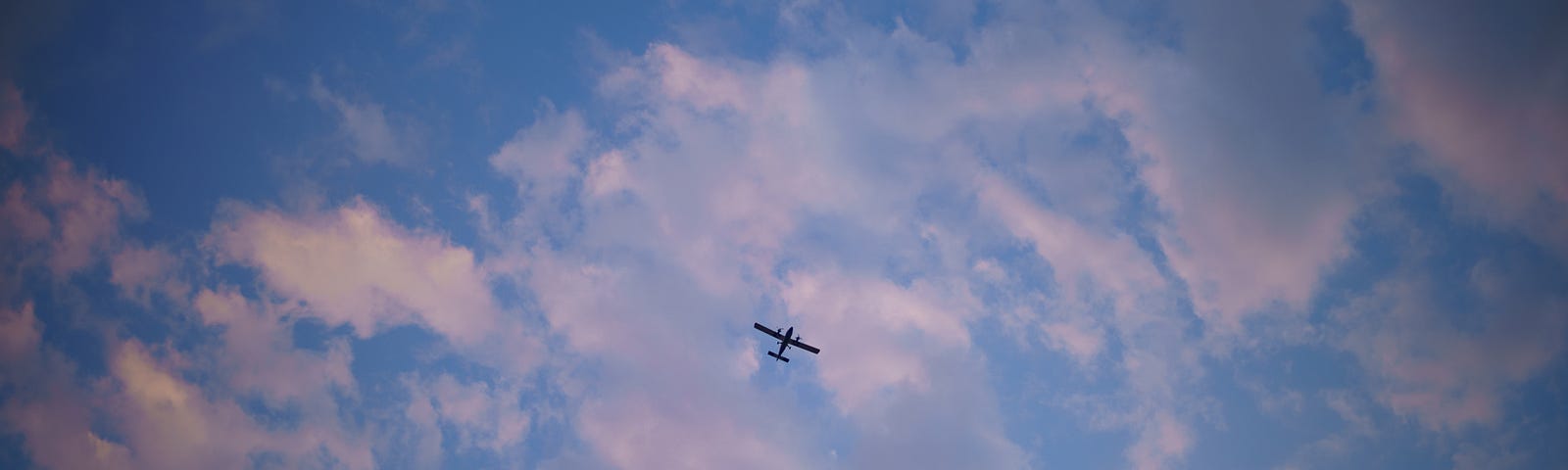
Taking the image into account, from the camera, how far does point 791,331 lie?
79.1 m
